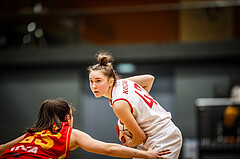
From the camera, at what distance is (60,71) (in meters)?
9.76

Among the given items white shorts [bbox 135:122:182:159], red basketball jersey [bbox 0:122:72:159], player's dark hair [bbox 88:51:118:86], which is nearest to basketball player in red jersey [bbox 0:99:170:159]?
red basketball jersey [bbox 0:122:72:159]

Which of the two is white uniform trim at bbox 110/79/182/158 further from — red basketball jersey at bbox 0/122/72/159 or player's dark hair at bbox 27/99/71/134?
red basketball jersey at bbox 0/122/72/159

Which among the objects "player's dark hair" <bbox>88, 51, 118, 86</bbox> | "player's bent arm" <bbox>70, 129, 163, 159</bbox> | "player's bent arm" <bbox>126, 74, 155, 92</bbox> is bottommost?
"player's bent arm" <bbox>70, 129, 163, 159</bbox>

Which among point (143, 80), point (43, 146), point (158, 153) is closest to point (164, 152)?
point (158, 153)

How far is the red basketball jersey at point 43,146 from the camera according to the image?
2.49m

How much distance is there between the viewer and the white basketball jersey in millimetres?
2840

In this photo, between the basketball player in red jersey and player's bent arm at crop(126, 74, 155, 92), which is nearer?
the basketball player in red jersey

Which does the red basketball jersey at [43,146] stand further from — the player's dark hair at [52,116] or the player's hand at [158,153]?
the player's hand at [158,153]

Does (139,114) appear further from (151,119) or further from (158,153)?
(158,153)

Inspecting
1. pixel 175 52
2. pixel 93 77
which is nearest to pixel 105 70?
pixel 93 77

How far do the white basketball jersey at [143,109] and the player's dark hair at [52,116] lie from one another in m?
0.42

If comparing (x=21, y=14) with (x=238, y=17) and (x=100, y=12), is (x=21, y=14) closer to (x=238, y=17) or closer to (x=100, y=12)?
(x=100, y=12)

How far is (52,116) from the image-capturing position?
8.99 feet

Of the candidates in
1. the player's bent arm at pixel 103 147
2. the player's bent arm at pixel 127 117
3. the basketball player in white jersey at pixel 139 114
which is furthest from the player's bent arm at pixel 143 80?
the player's bent arm at pixel 103 147
